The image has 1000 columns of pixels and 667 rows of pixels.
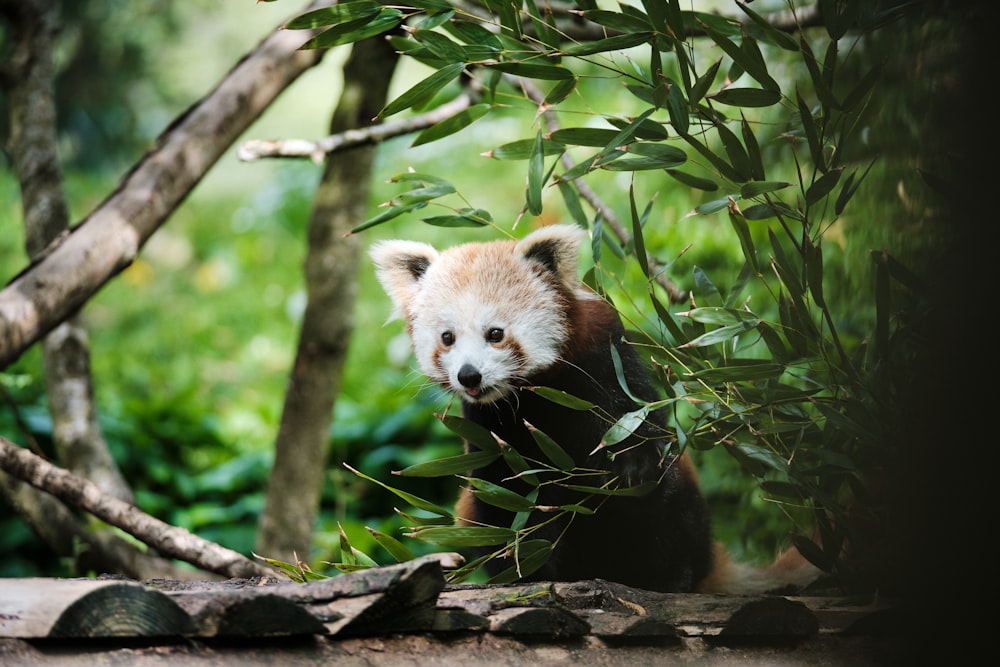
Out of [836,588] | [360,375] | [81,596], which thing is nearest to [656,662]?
[836,588]

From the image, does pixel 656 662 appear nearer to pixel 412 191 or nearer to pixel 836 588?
pixel 836 588

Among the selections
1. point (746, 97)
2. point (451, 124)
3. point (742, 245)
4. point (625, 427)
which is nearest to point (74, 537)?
point (451, 124)

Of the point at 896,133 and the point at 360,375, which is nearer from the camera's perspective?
the point at 896,133

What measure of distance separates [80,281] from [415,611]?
1171 mm

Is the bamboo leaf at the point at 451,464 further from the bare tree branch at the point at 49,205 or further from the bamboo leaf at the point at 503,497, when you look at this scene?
the bare tree branch at the point at 49,205

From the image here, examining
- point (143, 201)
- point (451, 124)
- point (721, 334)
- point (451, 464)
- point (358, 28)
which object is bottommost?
point (451, 464)

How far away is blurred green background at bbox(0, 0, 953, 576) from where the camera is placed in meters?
3.11

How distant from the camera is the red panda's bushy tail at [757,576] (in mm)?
1851

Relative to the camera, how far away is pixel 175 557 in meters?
1.78

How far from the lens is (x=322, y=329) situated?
2867 mm

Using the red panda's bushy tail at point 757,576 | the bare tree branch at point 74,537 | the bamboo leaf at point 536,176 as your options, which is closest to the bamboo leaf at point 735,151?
the bamboo leaf at point 536,176

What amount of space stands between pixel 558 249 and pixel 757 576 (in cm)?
85

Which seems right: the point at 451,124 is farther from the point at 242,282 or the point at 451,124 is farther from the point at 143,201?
the point at 242,282

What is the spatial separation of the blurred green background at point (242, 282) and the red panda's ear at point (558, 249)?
45cm
